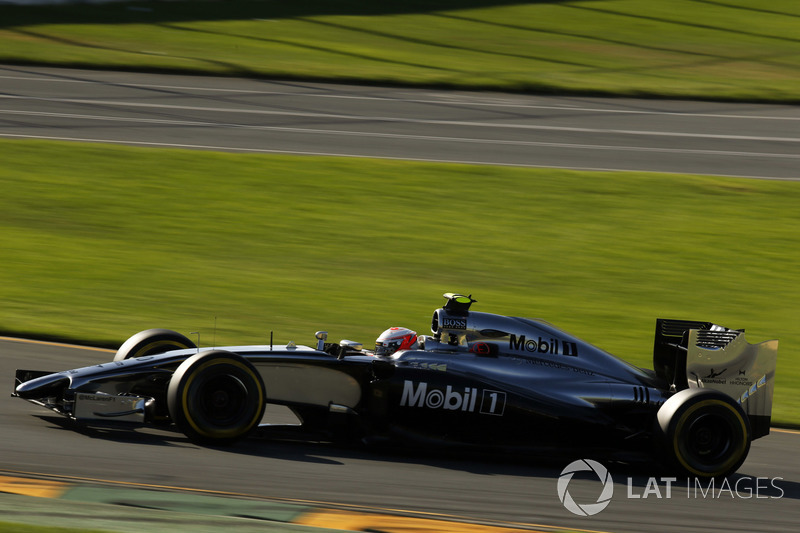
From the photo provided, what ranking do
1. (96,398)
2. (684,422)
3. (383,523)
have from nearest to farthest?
(383,523), (96,398), (684,422)

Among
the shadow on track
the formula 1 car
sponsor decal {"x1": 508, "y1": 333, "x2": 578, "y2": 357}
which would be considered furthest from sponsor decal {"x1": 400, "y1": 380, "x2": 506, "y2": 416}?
the shadow on track

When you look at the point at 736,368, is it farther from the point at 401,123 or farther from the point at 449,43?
the point at 449,43

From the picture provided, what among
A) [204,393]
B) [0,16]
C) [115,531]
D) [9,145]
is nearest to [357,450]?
[204,393]

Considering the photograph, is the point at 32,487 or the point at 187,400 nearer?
the point at 32,487

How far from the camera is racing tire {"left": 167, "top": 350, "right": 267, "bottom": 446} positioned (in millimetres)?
6988

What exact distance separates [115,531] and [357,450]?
2.52 m

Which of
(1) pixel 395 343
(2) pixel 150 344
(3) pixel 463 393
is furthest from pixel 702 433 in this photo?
(2) pixel 150 344

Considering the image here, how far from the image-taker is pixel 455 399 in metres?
7.50

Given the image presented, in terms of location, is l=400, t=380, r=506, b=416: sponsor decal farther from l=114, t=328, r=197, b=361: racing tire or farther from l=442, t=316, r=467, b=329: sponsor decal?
l=114, t=328, r=197, b=361: racing tire

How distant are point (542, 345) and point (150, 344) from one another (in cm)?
291

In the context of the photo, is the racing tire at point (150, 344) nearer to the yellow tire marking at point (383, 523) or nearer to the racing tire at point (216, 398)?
the racing tire at point (216, 398)

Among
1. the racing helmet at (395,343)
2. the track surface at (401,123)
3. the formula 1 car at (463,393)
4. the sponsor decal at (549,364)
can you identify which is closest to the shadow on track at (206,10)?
the track surface at (401,123)

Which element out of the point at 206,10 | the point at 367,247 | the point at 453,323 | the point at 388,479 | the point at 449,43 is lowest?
the point at 388,479

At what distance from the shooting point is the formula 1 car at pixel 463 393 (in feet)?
23.4
